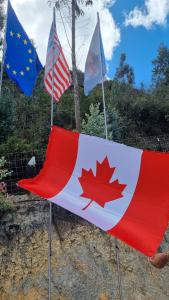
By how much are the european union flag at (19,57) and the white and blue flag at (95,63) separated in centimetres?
107

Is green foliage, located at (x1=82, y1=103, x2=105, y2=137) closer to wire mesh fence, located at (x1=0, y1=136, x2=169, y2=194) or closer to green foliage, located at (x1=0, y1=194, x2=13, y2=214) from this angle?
wire mesh fence, located at (x1=0, y1=136, x2=169, y2=194)

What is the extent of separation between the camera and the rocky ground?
23.9 feet

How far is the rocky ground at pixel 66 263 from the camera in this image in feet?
23.9

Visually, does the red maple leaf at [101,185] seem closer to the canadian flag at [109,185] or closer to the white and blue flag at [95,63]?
the canadian flag at [109,185]

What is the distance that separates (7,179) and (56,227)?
238 centimetres

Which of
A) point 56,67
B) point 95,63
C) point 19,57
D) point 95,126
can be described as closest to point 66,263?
point 56,67

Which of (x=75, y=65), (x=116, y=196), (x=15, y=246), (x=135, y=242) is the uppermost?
(x=75, y=65)

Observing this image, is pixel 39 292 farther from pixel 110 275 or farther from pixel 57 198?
pixel 57 198

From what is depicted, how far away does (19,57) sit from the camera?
8.03 meters

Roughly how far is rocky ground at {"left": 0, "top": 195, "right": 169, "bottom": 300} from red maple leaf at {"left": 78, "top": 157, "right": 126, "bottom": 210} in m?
3.20

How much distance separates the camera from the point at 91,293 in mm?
7316

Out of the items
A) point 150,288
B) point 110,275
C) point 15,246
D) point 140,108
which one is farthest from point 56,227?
point 140,108

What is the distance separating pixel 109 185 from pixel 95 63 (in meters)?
3.68

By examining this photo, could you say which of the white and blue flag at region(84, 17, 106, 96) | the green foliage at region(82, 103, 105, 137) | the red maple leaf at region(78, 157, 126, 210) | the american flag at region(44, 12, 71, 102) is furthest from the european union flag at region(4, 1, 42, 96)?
the green foliage at region(82, 103, 105, 137)
